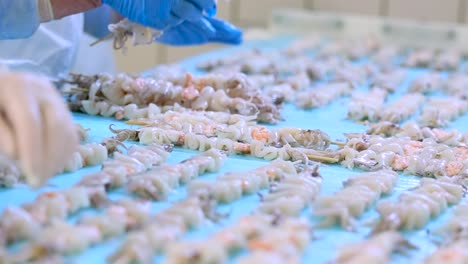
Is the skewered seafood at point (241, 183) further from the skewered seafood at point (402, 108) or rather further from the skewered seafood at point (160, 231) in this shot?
the skewered seafood at point (402, 108)

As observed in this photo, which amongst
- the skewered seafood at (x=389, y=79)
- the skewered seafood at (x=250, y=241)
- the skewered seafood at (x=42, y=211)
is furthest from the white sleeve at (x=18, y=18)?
the skewered seafood at (x=389, y=79)

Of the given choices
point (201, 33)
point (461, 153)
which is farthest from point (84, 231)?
point (201, 33)

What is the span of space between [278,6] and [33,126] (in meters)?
4.25

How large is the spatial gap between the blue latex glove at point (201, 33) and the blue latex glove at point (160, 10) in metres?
0.34

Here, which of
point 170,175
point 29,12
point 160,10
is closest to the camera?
point 170,175

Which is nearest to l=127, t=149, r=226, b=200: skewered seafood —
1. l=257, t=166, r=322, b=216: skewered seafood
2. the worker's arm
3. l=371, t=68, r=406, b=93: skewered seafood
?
l=257, t=166, r=322, b=216: skewered seafood

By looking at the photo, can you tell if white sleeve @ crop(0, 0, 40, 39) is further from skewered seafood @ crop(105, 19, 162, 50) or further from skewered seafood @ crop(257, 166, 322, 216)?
skewered seafood @ crop(257, 166, 322, 216)

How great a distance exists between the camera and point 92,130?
2.10 metres

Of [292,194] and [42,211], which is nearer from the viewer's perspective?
[42,211]

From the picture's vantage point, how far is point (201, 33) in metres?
2.83

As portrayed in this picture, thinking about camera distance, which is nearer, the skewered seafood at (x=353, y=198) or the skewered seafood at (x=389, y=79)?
the skewered seafood at (x=353, y=198)

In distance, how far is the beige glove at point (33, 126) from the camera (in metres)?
1.19

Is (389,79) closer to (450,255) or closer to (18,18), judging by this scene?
(18,18)

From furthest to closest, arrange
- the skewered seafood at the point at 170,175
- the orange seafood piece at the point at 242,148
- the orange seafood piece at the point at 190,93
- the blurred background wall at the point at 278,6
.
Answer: the blurred background wall at the point at 278,6 → the orange seafood piece at the point at 190,93 → the orange seafood piece at the point at 242,148 → the skewered seafood at the point at 170,175
